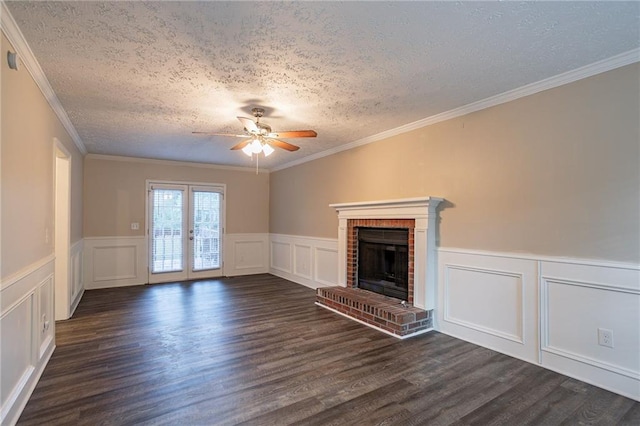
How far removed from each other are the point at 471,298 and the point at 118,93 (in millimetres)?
4145

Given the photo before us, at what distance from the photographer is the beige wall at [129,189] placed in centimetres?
610

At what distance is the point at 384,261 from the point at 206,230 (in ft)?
13.9

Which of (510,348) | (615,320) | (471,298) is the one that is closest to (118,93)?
(471,298)

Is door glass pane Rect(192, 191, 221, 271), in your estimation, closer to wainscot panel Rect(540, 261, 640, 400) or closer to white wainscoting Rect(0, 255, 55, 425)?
white wainscoting Rect(0, 255, 55, 425)

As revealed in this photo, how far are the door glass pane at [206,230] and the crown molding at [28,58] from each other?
11.1 feet

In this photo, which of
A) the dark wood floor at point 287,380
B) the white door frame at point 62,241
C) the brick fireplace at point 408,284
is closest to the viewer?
the dark wood floor at point 287,380

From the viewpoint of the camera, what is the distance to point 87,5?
1883 mm

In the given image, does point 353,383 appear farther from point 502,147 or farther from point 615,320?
point 502,147

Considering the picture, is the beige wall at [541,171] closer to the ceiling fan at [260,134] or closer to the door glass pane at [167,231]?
the ceiling fan at [260,134]

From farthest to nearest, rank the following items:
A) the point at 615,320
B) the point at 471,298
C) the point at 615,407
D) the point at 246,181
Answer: the point at 246,181
the point at 471,298
the point at 615,320
the point at 615,407

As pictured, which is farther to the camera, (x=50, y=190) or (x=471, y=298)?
(x=471, y=298)

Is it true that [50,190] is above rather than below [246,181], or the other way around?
below

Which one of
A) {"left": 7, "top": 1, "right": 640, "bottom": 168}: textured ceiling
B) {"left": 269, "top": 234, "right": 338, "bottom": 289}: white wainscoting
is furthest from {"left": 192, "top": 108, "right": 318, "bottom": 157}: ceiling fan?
{"left": 269, "top": 234, "right": 338, "bottom": 289}: white wainscoting

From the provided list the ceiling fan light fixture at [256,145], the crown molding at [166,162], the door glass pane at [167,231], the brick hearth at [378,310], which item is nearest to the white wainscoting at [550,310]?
the brick hearth at [378,310]
